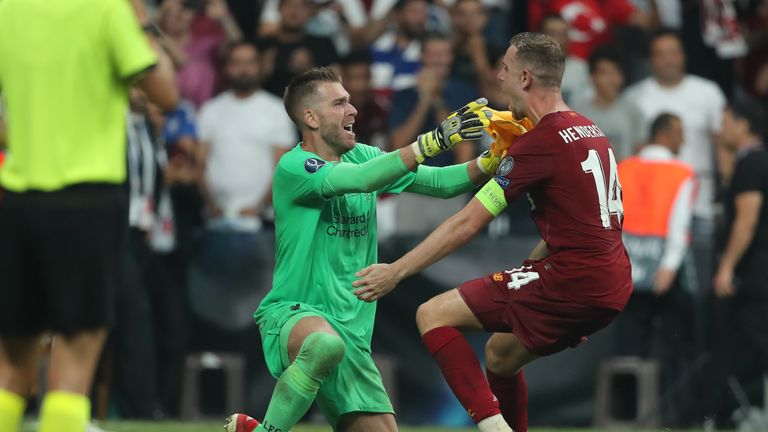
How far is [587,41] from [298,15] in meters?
2.55

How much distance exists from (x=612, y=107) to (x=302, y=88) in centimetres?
534

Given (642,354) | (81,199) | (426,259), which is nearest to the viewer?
(81,199)

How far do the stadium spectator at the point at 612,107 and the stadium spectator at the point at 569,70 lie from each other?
0.24 metres

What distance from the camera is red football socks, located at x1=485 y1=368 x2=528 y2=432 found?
7125 mm

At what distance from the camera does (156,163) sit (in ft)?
37.0

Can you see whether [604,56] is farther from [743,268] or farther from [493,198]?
[493,198]

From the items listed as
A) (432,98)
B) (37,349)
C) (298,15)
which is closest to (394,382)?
(432,98)

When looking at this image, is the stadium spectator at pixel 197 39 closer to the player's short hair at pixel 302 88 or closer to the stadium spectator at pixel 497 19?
the stadium spectator at pixel 497 19

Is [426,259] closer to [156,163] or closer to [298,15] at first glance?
[156,163]

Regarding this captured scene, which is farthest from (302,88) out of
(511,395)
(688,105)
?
(688,105)

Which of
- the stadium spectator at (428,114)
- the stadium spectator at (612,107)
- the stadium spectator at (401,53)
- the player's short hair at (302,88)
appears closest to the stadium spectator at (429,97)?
the stadium spectator at (428,114)

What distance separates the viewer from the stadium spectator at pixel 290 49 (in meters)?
12.5

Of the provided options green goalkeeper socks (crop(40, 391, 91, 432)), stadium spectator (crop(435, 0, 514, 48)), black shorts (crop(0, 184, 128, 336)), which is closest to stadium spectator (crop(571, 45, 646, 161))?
stadium spectator (crop(435, 0, 514, 48))

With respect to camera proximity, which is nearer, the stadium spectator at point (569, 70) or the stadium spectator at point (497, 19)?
the stadium spectator at point (569, 70)
